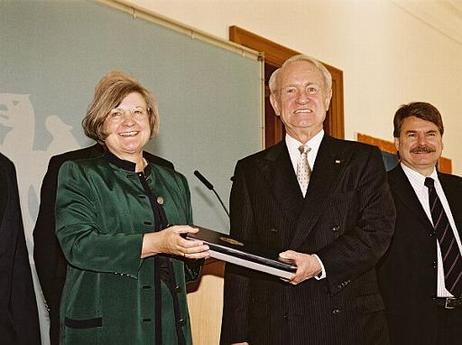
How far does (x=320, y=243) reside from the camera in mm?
2133

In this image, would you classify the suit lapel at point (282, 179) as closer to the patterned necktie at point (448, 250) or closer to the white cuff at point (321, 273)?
the white cuff at point (321, 273)

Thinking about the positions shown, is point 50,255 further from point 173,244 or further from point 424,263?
point 424,263

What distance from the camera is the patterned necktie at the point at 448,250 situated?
2.90m

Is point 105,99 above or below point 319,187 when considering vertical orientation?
above

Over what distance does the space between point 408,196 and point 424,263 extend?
297mm

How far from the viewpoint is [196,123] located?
347cm

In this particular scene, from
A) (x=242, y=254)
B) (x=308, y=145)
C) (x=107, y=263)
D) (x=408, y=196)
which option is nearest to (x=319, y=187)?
(x=308, y=145)

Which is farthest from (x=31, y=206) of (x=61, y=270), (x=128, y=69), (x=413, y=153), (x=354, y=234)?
(x=413, y=153)

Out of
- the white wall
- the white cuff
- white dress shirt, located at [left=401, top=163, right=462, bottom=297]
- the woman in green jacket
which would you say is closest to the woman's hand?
the woman in green jacket

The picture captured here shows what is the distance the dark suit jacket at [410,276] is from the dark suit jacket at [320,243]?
0.72m

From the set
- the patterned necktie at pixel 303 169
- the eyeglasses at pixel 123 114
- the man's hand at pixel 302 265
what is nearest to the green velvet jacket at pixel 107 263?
the eyeglasses at pixel 123 114

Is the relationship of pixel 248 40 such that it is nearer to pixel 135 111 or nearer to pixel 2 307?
pixel 135 111

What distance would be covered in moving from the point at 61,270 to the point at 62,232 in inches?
20.6

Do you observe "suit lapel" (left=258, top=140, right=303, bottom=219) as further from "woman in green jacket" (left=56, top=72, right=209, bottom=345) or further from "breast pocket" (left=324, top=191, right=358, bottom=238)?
"woman in green jacket" (left=56, top=72, right=209, bottom=345)
